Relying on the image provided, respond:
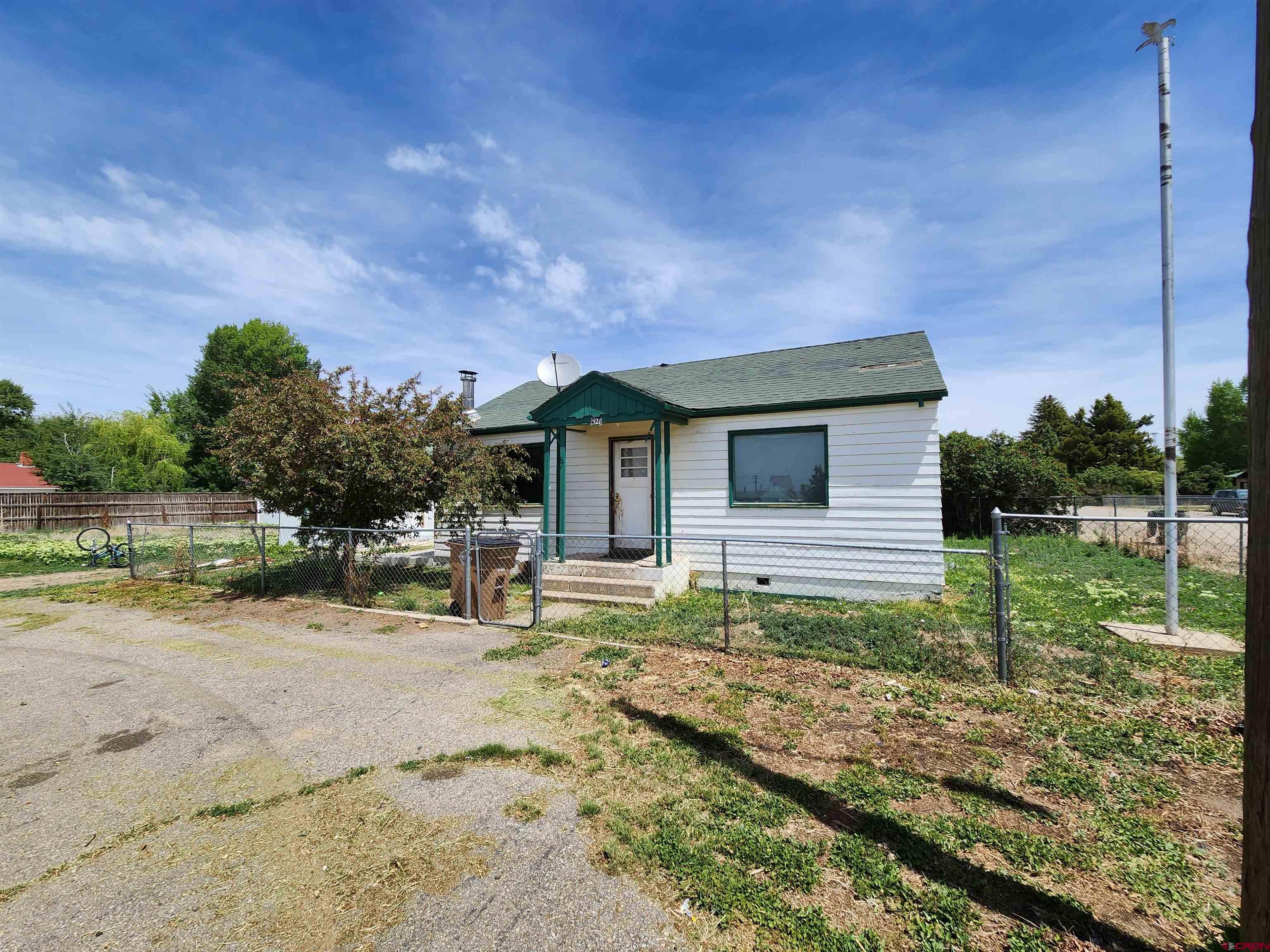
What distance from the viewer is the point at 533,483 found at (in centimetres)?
1188

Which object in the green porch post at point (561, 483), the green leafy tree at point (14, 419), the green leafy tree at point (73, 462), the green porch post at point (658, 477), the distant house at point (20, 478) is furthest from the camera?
the green leafy tree at point (14, 419)

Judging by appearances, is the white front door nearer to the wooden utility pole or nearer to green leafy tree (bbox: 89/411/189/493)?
the wooden utility pole

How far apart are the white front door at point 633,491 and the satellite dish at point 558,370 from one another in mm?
1815

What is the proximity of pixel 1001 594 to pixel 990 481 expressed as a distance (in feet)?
56.0

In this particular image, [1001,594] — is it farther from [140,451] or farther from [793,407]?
[140,451]

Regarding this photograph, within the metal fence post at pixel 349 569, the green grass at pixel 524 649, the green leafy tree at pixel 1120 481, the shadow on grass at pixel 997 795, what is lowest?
the green grass at pixel 524 649

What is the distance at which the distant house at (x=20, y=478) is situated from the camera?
33.1 m

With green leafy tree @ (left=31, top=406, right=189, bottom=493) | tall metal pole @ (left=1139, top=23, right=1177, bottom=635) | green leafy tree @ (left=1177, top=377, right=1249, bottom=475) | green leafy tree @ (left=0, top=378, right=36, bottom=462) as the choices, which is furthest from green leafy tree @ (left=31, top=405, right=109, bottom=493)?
green leafy tree @ (left=1177, top=377, right=1249, bottom=475)

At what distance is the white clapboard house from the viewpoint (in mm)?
8305

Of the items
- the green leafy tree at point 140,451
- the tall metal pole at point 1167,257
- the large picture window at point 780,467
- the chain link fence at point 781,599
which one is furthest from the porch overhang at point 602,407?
the green leafy tree at point 140,451

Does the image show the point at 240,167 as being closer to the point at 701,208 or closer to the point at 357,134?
the point at 357,134

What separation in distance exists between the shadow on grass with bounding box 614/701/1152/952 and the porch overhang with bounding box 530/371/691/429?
6.37m

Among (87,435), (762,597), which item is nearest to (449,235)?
(762,597)

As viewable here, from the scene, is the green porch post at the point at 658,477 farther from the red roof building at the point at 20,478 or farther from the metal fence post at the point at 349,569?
the red roof building at the point at 20,478
